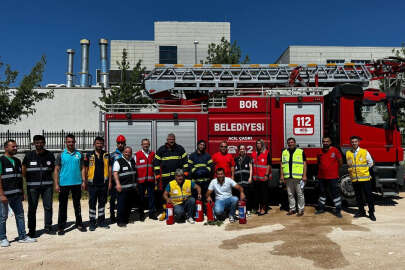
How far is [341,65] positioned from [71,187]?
29.4 ft

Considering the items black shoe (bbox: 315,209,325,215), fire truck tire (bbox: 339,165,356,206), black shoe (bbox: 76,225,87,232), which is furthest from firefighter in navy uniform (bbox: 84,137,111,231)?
fire truck tire (bbox: 339,165,356,206)

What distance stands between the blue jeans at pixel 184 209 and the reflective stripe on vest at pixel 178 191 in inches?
4.2

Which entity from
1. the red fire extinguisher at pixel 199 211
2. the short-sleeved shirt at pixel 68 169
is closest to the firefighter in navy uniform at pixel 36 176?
the short-sleeved shirt at pixel 68 169

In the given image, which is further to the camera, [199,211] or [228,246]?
[199,211]

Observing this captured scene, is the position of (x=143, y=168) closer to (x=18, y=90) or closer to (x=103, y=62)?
(x=18, y=90)

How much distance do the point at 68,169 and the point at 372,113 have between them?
294 inches

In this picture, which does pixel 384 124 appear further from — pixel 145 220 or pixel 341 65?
pixel 145 220

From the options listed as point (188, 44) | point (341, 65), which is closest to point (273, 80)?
point (341, 65)

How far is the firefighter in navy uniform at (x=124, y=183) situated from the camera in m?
6.22

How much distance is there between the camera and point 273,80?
10.0 metres

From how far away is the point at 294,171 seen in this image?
672cm

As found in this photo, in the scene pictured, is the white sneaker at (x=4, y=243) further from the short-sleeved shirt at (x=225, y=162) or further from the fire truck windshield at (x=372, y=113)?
the fire truck windshield at (x=372, y=113)

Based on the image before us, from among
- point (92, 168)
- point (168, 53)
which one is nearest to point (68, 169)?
point (92, 168)

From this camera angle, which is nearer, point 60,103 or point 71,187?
point 71,187
